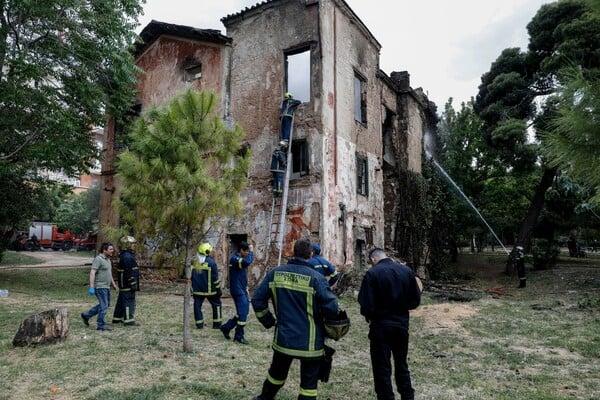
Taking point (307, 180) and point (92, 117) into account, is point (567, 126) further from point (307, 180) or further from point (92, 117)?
point (92, 117)

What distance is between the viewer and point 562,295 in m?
15.2

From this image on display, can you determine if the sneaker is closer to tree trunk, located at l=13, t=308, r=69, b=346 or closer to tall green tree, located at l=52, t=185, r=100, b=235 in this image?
tree trunk, located at l=13, t=308, r=69, b=346

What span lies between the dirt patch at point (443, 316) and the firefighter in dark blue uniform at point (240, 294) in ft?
14.1

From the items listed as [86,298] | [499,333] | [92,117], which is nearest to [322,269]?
[499,333]

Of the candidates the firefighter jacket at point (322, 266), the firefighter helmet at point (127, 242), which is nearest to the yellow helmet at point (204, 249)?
the firefighter helmet at point (127, 242)

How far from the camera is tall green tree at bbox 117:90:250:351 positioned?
6.80m

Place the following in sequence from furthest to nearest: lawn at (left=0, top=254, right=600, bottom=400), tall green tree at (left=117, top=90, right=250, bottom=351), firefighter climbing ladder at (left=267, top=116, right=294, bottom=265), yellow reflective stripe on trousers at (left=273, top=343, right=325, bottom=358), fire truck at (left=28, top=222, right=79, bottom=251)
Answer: fire truck at (left=28, top=222, right=79, bottom=251), firefighter climbing ladder at (left=267, top=116, right=294, bottom=265), tall green tree at (left=117, top=90, right=250, bottom=351), lawn at (left=0, top=254, right=600, bottom=400), yellow reflective stripe on trousers at (left=273, top=343, right=325, bottom=358)

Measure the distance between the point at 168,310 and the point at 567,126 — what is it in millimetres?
9861

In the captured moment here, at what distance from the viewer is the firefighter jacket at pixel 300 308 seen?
4.12 metres

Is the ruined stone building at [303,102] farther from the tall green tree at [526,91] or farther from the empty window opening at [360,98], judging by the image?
the tall green tree at [526,91]

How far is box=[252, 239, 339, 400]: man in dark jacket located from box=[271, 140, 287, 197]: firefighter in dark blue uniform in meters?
9.78

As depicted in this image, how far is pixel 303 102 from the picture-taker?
1454 cm

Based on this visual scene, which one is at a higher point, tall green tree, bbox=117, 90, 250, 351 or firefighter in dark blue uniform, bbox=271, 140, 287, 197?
firefighter in dark blue uniform, bbox=271, 140, 287, 197

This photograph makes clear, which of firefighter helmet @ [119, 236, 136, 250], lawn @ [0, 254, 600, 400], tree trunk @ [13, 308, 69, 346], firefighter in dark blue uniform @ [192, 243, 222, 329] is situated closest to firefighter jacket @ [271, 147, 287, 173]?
lawn @ [0, 254, 600, 400]
